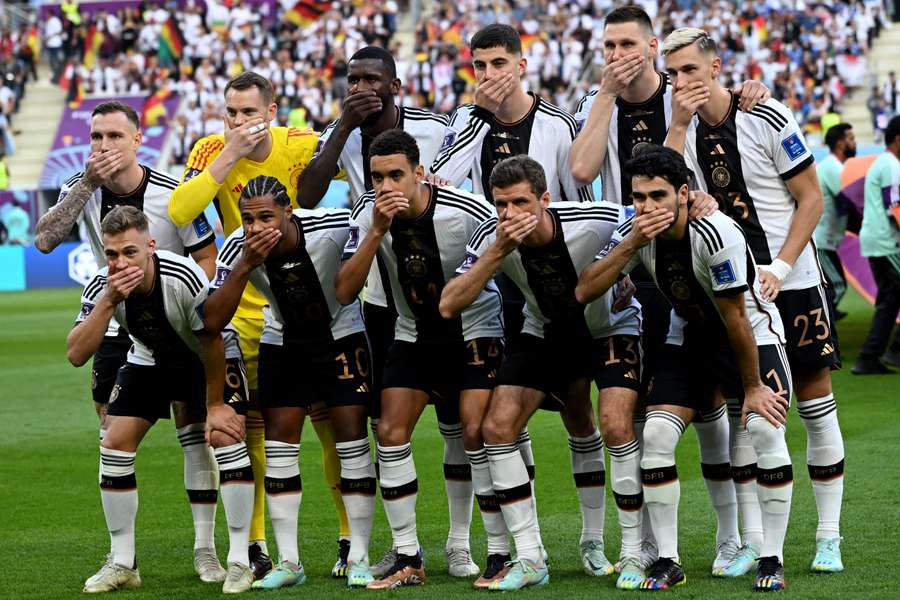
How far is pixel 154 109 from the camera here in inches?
1398

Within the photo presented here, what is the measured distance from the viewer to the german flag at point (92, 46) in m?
38.5

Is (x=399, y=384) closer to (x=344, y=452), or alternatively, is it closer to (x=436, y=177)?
(x=344, y=452)

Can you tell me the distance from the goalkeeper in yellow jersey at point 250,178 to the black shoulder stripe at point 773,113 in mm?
2282

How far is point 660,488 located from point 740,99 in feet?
6.17

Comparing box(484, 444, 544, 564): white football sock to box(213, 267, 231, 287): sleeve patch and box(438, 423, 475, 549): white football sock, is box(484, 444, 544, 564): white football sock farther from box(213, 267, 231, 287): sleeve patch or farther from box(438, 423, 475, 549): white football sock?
box(213, 267, 231, 287): sleeve patch

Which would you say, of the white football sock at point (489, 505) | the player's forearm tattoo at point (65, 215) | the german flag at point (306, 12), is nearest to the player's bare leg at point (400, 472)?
the white football sock at point (489, 505)

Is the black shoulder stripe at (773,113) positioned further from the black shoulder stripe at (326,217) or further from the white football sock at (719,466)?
the black shoulder stripe at (326,217)

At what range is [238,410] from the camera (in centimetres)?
638

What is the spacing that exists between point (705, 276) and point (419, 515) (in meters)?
2.77

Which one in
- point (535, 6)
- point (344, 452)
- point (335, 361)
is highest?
point (535, 6)

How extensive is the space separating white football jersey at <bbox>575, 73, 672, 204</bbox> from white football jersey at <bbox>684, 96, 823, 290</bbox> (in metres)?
0.32

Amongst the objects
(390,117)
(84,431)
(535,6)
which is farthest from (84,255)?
(390,117)

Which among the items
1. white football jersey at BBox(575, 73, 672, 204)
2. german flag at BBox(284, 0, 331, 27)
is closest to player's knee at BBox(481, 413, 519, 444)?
white football jersey at BBox(575, 73, 672, 204)

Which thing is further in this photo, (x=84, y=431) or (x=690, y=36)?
(x=84, y=431)
